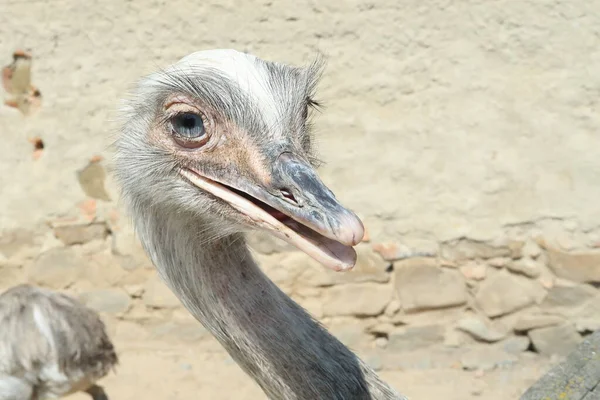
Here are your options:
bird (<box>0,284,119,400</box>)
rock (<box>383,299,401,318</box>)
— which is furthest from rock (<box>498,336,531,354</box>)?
bird (<box>0,284,119,400</box>)

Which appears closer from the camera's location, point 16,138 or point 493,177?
point 493,177

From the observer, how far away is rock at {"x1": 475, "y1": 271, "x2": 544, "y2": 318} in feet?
14.1

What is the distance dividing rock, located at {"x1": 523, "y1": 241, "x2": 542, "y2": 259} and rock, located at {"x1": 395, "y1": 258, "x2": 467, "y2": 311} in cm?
37

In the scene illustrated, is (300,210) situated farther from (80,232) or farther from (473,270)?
(80,232)

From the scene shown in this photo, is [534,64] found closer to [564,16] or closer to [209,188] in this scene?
[564,16]

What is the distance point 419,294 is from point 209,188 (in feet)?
9.36

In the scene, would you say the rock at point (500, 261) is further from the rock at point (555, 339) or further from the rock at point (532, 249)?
the rock at point (555, 339)

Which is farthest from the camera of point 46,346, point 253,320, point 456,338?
point 456,338

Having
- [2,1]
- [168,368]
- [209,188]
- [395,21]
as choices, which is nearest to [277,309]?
[209,188]

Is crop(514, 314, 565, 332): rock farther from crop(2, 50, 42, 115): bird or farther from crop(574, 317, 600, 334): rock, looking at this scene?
crop(2, 50, 42, 115): bird

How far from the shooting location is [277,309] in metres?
1.71

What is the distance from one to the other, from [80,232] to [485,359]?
2327 mm

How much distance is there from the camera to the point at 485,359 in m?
4.36

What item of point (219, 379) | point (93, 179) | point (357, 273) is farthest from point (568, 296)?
point (93, 179)
